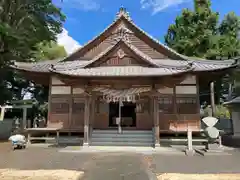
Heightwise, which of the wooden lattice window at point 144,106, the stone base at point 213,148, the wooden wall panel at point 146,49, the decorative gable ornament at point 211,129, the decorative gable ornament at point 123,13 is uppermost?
the decorative gable ornament at point 123,13

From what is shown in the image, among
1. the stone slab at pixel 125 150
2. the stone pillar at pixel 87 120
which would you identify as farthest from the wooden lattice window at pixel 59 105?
the stone slab at pixel 125 150

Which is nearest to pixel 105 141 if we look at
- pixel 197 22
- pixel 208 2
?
pixel 197 22

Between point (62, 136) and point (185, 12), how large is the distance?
80.3 feet

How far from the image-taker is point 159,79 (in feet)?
Result: 37.1

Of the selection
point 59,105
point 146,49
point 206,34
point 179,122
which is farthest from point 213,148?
point 206,34

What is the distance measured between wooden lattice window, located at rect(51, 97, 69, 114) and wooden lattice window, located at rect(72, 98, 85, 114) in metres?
0.47

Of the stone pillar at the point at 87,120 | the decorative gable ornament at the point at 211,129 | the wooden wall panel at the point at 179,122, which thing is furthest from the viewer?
the wooden wall panel at the point at 179,122

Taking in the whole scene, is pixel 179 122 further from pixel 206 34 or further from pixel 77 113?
pixel 206 34

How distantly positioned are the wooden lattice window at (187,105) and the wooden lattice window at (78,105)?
5662 mm

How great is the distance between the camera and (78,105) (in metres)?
13.5

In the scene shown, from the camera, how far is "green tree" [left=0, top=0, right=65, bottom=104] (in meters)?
16.6

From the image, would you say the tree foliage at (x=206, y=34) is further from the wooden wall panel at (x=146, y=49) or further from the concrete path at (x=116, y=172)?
the concrete path at (x=116, y=172)

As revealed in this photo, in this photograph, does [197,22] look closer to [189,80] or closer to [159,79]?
[189,80]

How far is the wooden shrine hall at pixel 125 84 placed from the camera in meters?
11.3
